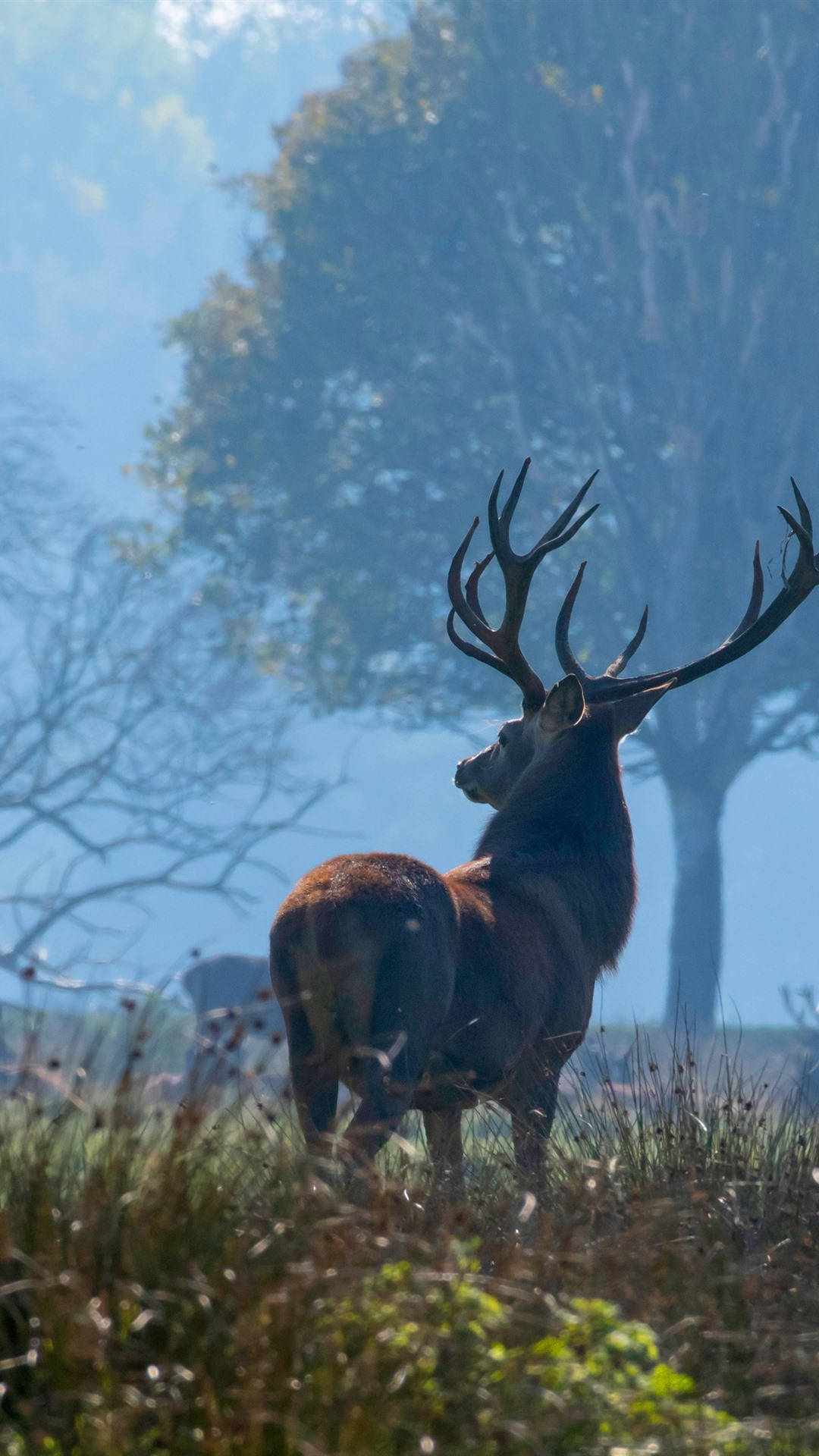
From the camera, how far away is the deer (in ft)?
15.6

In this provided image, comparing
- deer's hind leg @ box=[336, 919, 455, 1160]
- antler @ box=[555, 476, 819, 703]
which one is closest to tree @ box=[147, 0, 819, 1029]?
antler @ box=[555, 476, 819, 703]

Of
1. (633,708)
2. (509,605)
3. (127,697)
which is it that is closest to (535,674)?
(509,605)

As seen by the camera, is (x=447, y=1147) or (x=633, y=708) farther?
(x=633, y=708)

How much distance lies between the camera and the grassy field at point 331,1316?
272cm

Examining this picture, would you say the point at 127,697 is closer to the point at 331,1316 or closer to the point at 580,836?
the point at 580,836

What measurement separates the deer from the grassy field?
1.38 feet

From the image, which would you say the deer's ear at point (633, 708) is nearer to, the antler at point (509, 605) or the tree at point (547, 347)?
the antler at point (509, 605)

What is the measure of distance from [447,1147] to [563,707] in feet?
7.54

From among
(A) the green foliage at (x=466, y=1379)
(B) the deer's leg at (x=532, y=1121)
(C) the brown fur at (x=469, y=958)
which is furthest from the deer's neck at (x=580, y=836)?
(A) the green foliage at (x=466, y=1379)

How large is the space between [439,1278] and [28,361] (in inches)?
7168

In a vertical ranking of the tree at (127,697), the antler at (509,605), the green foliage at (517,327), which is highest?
the green foliage at (517,327)

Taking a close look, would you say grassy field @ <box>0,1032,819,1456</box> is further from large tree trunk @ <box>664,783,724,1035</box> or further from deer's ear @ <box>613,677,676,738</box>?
large tree trunk @ <box>664,783,724,1035</box>

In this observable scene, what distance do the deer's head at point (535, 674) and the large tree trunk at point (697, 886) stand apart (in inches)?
632

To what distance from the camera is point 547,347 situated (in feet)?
77.0
